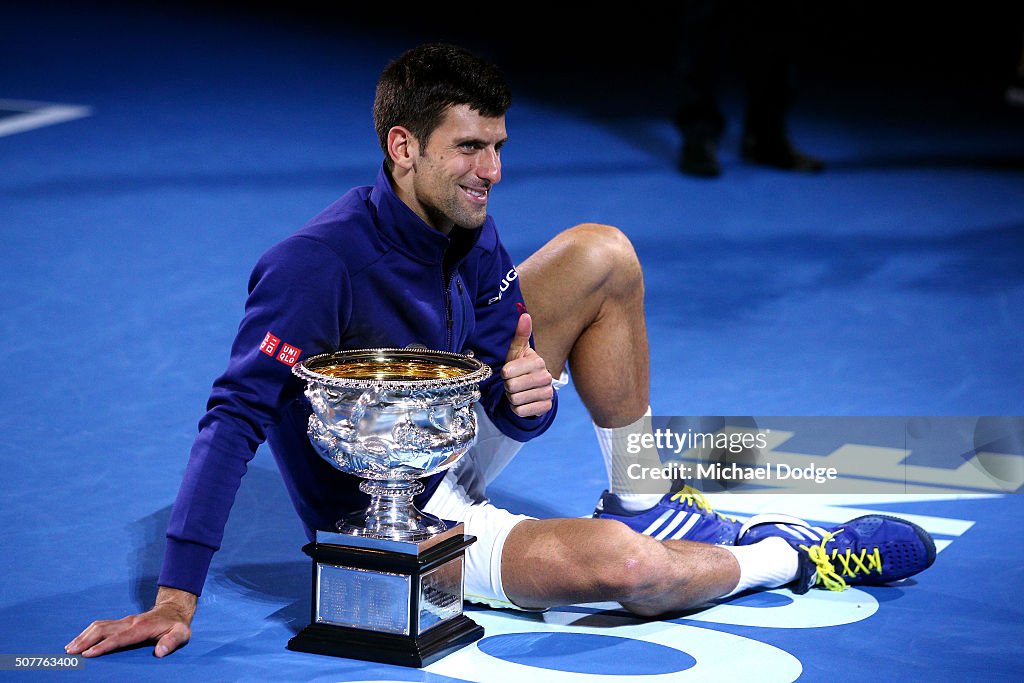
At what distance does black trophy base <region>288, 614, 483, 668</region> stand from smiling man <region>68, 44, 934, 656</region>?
0.58 ft

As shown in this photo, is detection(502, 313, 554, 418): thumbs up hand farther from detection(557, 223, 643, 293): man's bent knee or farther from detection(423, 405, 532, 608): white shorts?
detection(557, 223, 643, 293): man's bent knee

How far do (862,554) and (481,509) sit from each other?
0.75 m

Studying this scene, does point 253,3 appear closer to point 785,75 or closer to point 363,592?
point 785,75

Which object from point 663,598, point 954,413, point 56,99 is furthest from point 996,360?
point 56,99

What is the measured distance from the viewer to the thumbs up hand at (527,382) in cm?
265

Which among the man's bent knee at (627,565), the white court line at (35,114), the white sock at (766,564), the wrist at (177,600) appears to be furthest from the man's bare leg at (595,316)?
the white court line at (35,114)

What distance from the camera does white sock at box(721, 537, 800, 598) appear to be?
2.86 m

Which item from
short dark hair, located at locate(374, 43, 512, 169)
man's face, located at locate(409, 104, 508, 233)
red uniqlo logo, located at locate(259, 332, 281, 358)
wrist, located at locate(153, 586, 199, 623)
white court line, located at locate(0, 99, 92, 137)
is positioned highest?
white court line, located at locate(0, 99, 92, 137)

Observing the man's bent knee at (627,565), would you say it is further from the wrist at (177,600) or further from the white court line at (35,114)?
the white court line at (35,114)

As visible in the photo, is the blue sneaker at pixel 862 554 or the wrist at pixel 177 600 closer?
the wrist at pixel 177 600

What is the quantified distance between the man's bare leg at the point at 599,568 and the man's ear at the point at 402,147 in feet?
2.19

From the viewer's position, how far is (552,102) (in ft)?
28.2

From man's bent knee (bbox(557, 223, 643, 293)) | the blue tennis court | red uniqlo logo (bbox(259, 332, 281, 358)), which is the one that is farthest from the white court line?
red uniqlo logo (bbox(259, 332, 281, 358))

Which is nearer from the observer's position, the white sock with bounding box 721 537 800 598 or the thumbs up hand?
the thumbs up hand
